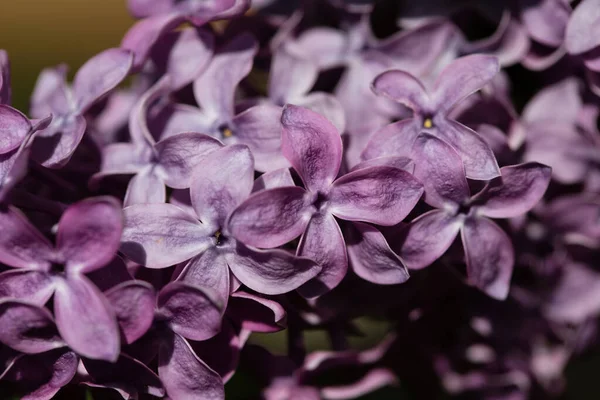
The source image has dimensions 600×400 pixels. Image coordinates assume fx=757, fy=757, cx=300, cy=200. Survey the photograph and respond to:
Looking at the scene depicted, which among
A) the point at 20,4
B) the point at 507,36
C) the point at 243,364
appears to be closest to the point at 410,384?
the point at 243,364

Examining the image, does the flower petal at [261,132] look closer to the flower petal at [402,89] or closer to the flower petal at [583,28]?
the flower petal at [402,89]

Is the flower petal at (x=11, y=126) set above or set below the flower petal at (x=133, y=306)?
above

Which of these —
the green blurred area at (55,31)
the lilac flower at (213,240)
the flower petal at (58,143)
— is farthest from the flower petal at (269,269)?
the green blurred area at (55,31)

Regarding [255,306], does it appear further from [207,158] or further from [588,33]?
[588,33]

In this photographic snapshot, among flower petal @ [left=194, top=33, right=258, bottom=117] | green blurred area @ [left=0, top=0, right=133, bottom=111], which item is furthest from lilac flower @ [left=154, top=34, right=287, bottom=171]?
green blurred area @ [left=0, top=0, right=133, bottom=111]

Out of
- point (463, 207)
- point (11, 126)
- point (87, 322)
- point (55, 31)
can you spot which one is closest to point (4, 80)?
point (11, 126)

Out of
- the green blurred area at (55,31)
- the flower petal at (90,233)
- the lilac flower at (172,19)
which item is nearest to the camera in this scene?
the flower petal at (90,233)

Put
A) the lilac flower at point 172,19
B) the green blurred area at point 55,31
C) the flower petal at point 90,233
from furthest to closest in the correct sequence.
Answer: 1. the green blurred area at point 55,31
2. the lilac flower at point 172,19
3. the flower petal at point 90,233

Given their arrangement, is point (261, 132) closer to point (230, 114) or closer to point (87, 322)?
point (230, 114)

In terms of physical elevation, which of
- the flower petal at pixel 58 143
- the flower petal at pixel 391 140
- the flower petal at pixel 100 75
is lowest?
the flower petal at pixel 391 140
